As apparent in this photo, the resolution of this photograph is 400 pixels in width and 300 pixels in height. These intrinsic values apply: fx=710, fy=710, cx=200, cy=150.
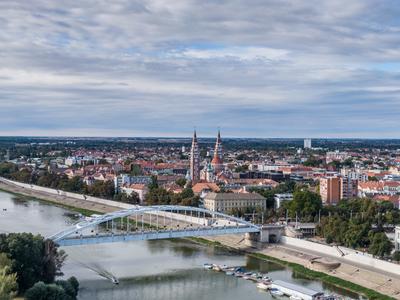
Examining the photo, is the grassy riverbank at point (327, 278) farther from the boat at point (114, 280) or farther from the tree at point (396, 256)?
the boat at point (114, 280)

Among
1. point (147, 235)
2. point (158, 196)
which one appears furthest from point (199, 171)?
point (147, 235)

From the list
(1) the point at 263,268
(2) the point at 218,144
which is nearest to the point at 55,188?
(2) the point at 218,144

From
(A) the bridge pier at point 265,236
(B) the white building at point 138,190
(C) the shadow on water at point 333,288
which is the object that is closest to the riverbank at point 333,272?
(C) the shadow on water at point 333,288

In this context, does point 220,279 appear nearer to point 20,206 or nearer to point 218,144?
point 20,206

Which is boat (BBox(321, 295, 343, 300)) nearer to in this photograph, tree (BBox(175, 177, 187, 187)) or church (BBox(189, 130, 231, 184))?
tree (BBox(175, 177, 187, 187))

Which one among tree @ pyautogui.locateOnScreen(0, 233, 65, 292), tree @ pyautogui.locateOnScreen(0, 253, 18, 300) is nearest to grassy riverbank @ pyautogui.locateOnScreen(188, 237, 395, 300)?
tree @ pyautogui.locateOnScreen(0, 233, 65, 292)

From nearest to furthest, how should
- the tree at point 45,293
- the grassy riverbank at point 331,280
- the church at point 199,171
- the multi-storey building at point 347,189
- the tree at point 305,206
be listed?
the tree at point 45,293 < the grassy riverbank at point 331,280 < the tree at point 305,206 < the multi-storey building at point 347,189 < the church at point 199,171

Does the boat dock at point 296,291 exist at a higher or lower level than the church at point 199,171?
lower
